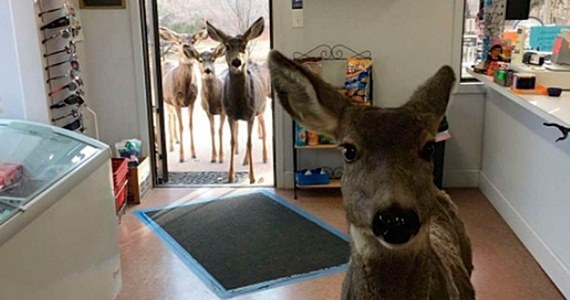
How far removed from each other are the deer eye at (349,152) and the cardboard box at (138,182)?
328 centimetres

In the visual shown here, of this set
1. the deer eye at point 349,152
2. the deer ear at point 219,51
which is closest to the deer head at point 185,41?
the deer ear at point 219,51

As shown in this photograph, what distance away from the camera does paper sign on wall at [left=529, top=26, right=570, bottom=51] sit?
4121 millimetres

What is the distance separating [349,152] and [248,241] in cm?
256

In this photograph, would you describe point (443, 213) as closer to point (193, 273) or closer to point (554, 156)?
point (554, 156)

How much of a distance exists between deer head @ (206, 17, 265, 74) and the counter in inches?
64.4

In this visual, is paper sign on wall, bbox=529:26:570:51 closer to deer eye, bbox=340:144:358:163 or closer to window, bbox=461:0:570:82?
window, bbox=461:0:570:82

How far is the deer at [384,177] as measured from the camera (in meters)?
1.24

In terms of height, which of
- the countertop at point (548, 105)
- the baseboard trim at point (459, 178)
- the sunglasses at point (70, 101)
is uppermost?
the countertop at point (548, 105)

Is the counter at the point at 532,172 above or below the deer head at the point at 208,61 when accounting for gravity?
below

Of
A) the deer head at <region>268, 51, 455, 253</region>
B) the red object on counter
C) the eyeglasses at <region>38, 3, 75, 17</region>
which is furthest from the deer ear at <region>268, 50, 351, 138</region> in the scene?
the eyeglasses at <region>38, 3, 75, 17</region>

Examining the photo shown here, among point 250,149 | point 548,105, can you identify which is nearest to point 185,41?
point 250,149

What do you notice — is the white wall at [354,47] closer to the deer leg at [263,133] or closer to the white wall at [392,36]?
the white wall at [392,36]

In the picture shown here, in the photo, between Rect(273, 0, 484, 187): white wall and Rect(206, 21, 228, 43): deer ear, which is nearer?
Rect(273, 0, 484, 187): white wall

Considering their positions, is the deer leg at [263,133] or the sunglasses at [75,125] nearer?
the sunglasses at [75,125]
